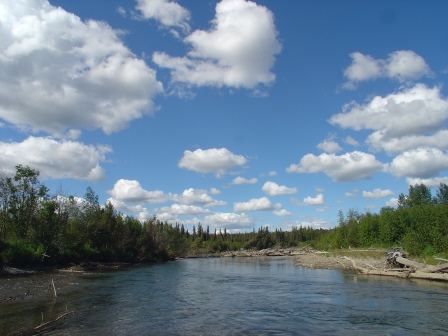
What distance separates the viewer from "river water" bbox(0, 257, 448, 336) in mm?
16969

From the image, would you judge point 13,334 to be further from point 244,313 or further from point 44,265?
point 44,265

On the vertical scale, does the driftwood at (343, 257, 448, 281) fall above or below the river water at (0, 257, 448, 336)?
above

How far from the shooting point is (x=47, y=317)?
63.5 ft

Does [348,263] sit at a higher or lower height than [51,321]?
lower

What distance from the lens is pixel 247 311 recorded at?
71.1 ft

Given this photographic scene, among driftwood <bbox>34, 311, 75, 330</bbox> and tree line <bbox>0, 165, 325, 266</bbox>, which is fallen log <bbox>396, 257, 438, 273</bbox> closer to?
driftwood <bbox>34, 311, 75, 330</bbox>

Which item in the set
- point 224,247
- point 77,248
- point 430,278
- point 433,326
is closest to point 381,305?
point 433,326

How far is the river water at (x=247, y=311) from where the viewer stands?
1697 cm

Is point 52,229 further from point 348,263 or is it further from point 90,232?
point 348,263

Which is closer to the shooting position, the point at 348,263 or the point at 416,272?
the point at 416,272

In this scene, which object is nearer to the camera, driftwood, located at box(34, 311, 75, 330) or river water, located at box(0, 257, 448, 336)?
driftwood, located at box(34, 311, 75, 330)

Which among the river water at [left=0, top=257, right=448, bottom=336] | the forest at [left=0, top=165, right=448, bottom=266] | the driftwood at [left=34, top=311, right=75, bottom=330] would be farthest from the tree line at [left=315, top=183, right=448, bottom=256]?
the driftwood at [left=34, top=311, right=75, bottom=330]

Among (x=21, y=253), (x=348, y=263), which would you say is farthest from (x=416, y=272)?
(x=21, y=253)

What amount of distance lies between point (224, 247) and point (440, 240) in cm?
15161
